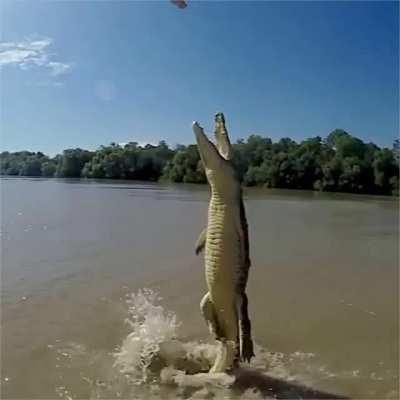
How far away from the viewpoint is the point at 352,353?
19.2ft

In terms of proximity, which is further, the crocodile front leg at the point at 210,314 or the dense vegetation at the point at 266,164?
the dense vegetation at the point at 266,164

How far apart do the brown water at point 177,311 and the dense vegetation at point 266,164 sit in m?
32.0

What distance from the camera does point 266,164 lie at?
60469mm

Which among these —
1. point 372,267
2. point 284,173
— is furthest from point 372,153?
point 372,267

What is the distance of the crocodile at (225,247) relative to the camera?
181 inches

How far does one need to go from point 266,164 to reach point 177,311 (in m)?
54.0

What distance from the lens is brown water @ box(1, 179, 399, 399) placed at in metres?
4.98

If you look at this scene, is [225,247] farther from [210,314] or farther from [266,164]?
[266,164]

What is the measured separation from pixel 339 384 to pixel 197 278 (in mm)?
4380

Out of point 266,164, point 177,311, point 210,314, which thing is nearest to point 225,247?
point 210,314

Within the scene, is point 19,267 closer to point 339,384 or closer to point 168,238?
point 168,238

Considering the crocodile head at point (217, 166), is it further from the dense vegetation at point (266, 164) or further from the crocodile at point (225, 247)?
the dense vegetation at point (266, 164)

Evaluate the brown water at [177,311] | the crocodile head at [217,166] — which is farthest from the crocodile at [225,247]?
the brown water at [177,311]

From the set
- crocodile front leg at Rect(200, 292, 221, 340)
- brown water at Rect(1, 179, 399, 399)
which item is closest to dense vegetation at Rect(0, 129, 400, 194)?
brown water at Rect(1, 179, 399, 399)
